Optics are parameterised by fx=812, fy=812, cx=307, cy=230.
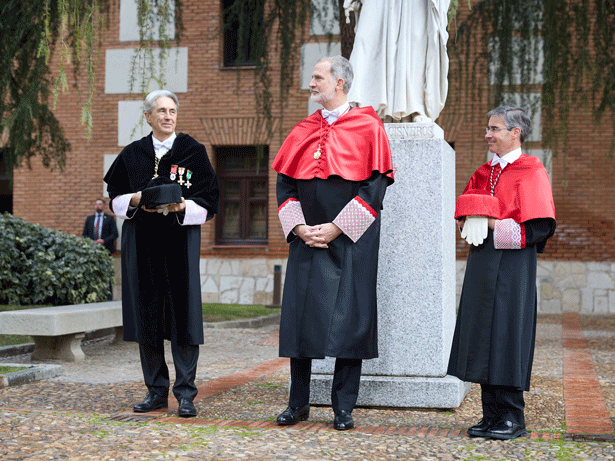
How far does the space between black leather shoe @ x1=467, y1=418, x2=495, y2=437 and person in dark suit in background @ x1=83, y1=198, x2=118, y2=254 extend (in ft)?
38.5

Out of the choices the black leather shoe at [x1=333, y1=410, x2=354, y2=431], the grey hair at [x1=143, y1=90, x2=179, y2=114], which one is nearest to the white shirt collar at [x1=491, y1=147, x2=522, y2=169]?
the black leather shoe at [x1=333, y1=410, x2=354, y2=431]

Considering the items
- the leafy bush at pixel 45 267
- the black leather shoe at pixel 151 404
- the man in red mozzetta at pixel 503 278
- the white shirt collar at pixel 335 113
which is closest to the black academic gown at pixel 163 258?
the black leather shoe at pixel 151 404

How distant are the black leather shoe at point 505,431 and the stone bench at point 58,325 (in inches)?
170

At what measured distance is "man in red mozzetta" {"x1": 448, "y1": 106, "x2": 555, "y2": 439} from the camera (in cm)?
409

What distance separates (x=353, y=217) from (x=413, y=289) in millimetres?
893

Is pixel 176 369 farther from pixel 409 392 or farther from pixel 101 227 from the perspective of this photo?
pixel 101 227

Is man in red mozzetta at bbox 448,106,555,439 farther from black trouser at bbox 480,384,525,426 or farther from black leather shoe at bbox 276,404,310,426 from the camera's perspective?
black leather shoe at bbox 276,404,310,426

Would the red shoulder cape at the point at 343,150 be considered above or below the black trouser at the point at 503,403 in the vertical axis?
above

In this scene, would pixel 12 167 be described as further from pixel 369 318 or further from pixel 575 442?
pixel 575 442

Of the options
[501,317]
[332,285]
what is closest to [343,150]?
[332,285]

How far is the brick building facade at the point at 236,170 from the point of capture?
1436 cm

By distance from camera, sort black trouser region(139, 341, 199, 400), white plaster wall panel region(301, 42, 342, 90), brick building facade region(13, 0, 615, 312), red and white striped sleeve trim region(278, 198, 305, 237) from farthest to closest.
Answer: white plaster wall panel region(301, 42, 342, 90), brick building facade region(13, 0, 615, 312), black trouser region(139, 341, 199, 400), red and white striped sleeve trim region(278, 198, 305, 237)

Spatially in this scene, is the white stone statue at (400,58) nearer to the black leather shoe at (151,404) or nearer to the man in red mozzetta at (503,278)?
the man in red mozzetta at (503,278)

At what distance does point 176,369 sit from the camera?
4.83 metres
